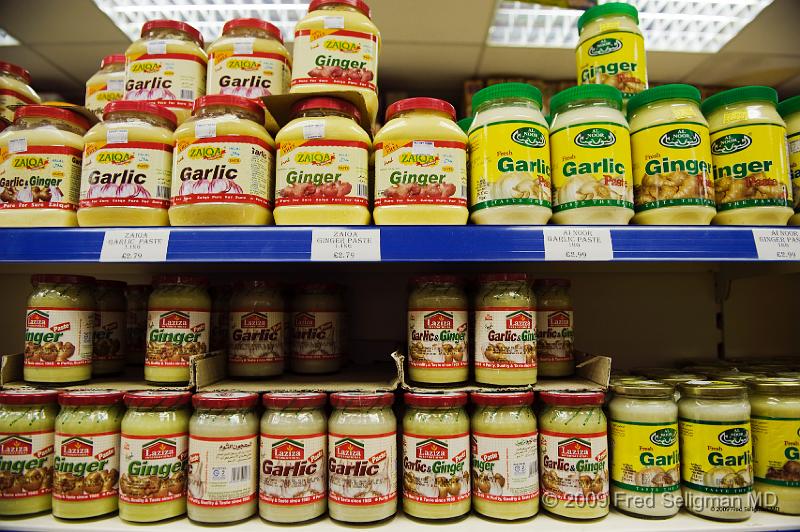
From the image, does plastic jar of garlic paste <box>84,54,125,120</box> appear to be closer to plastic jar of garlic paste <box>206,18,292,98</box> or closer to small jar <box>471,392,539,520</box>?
plastic jar of garlic paste <box>206,18,292,98</box>

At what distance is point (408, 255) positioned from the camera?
93 cm

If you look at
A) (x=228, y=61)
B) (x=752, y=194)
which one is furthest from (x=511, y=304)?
(x=228, y=61)

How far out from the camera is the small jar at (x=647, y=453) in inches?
37.8

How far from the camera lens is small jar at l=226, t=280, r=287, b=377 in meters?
1.15

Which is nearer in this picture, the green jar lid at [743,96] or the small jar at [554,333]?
the green jar lid at [743,96]

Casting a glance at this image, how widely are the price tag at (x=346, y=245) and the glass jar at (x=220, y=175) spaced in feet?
0.56

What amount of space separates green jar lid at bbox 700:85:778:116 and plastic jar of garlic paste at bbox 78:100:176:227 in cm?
126

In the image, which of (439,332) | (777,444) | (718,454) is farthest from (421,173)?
(777,444)

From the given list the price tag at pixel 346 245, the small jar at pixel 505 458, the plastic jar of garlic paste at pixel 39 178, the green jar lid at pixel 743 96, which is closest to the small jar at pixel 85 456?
the plastic jar of garlic paste at pixel 39 178

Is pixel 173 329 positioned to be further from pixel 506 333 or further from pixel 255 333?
pixel 506 333

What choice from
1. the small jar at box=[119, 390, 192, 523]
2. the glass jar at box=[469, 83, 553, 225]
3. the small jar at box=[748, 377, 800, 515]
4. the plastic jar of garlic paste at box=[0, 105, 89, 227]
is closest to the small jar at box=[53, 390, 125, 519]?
the small jar at box=[119, 390, 192, 523]

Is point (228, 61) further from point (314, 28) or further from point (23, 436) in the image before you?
point (23, 436)

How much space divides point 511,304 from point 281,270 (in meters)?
0.83

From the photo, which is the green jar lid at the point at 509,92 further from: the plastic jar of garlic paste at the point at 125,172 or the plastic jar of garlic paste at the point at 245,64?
the plastic jar of garlic paste at the point at 125,172
